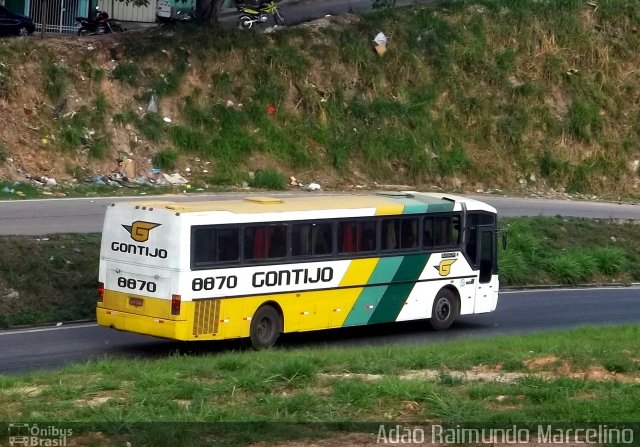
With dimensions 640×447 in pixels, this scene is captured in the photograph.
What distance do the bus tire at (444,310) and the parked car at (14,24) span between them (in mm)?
24666

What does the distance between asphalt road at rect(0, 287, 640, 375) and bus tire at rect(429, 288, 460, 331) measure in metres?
0.19

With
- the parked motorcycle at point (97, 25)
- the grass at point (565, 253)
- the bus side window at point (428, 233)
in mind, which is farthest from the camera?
the parked motorcycle at point (97, 25)

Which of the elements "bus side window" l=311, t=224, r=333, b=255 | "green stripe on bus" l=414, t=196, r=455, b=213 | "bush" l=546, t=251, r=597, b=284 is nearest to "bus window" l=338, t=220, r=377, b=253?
"bus side window" l=311, t=224, r=333, b=255

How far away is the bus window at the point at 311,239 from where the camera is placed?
Answer: 64.2ft

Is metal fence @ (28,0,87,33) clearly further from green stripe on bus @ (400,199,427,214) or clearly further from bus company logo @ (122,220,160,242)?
bus company logo @ (122,220,160,242)

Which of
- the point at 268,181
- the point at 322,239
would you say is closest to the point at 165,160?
the point at 268,181

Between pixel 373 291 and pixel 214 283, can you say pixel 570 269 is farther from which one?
pixel 214 283

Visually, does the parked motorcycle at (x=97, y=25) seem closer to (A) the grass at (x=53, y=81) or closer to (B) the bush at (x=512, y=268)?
(A) the grass at (x=53, y=81)

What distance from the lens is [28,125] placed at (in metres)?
32.5

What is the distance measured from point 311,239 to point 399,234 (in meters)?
2.17

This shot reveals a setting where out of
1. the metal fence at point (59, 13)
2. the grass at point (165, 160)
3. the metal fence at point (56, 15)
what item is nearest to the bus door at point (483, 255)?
the grass at point (165, 160)

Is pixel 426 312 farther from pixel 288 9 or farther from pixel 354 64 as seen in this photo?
pixel 288 9

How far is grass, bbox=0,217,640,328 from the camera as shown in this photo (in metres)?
21.4

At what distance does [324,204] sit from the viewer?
20516 mm
